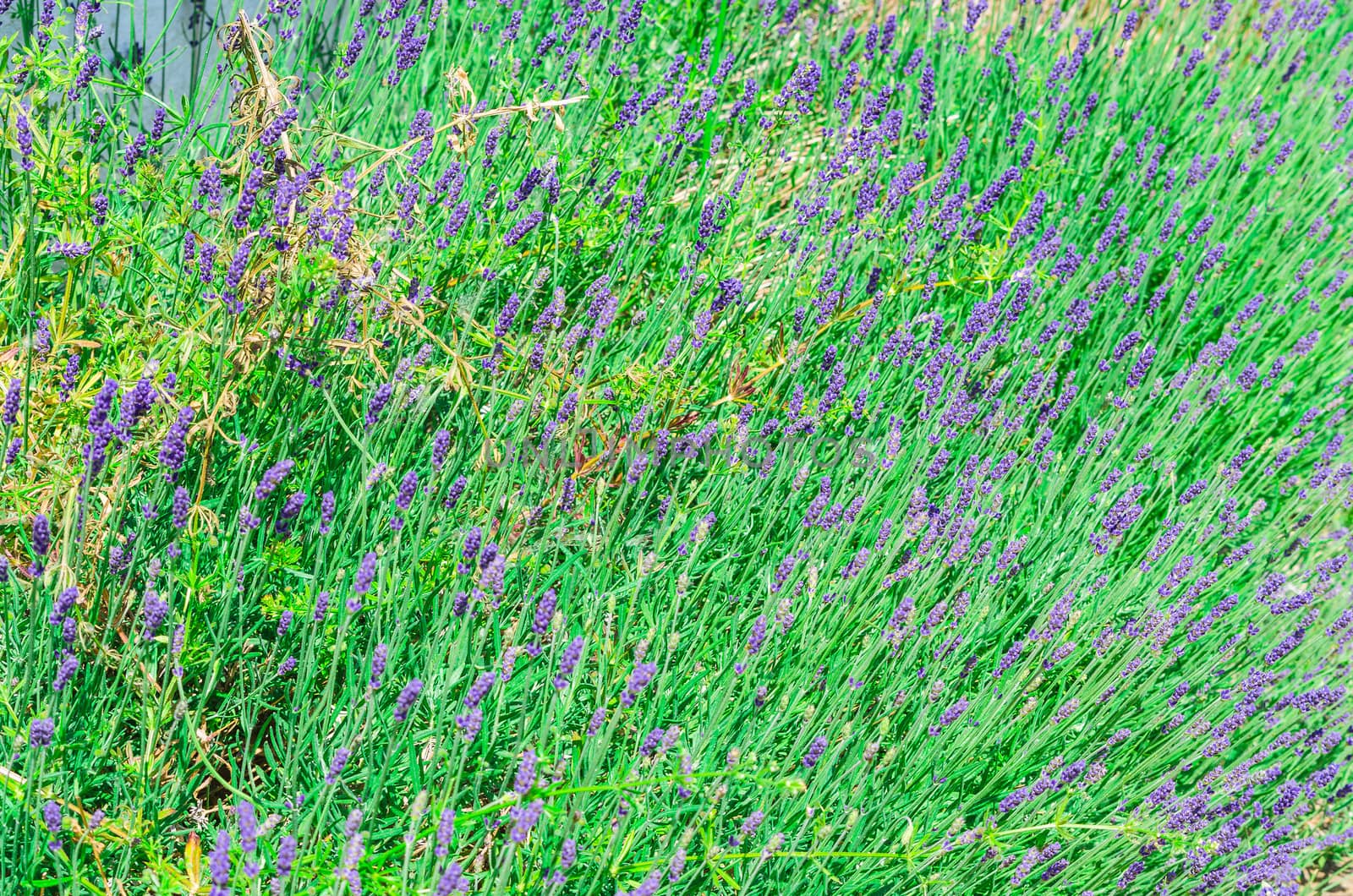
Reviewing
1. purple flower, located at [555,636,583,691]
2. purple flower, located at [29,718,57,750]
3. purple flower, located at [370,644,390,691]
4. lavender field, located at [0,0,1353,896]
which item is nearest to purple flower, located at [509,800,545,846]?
lavender field, located at [0,0,1353,896]

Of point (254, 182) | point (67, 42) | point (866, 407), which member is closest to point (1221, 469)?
point (866, 407)

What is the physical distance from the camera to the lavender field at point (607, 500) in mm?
1851

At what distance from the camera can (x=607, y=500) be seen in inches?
102

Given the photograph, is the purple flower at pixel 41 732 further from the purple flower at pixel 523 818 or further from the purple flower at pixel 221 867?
the purple flower at pixel 523 818

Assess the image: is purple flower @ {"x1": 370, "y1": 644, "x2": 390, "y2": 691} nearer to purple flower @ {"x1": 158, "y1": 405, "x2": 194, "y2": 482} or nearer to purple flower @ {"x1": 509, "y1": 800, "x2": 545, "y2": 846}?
purple flower @ {"x1": 509, "y1": 800, "x2": 545, "y2": 846}

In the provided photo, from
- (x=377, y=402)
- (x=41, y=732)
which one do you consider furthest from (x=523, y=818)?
(x=377, y=402)

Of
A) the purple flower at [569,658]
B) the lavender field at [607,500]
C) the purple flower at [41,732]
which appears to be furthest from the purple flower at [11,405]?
the purple flower at [569,658]

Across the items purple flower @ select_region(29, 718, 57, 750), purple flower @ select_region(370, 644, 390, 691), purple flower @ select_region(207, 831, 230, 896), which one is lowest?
purple flower @ select_region(29, 718, 57, 750)

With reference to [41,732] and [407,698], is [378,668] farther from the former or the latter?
[41,732]

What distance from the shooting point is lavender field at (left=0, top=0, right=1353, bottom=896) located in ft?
6.07

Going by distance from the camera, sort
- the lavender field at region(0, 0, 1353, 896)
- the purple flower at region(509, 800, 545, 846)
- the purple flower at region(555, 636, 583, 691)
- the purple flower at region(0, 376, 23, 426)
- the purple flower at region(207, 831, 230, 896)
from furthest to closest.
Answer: the lavender field at region(0, 0, 1353, 896) → the purple flower at region(0, 376, 23, 426) → the purple flower at region(555, 636, 583, 691) → the purple flower at region(509, 800, 545, 846) → the purple flower at region(207, 831, 230, 896)

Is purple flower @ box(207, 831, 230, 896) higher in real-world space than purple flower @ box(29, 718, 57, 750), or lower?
higher

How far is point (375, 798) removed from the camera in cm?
165

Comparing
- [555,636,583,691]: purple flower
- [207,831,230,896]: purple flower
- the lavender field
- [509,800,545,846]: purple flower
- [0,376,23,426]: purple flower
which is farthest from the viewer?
the lavender field
